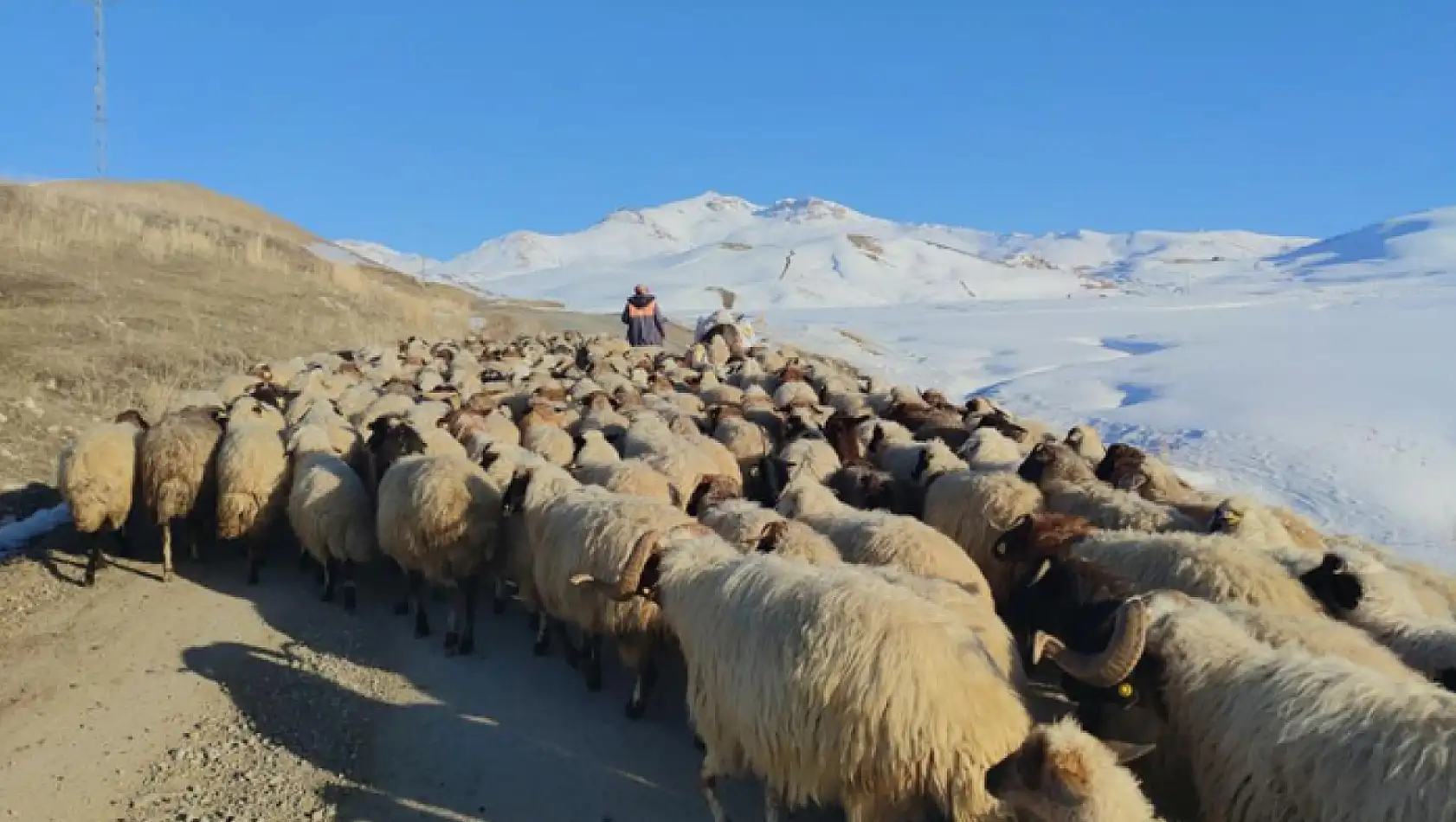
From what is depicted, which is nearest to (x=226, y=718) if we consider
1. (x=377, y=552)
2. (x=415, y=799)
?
(x=415, y=799)

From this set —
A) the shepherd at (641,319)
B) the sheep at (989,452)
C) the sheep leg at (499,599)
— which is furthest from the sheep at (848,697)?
the shepherd at (641,319)

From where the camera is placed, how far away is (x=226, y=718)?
256 inches

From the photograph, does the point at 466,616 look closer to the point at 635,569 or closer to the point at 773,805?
the point at 635,569

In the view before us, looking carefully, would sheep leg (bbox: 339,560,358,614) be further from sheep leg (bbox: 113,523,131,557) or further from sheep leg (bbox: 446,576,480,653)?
sheep leg (bbox: 113,523,131,557)

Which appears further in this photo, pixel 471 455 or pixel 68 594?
pixel 471 455

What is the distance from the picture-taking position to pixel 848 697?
14.8 ft

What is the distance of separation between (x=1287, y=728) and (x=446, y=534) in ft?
19.6

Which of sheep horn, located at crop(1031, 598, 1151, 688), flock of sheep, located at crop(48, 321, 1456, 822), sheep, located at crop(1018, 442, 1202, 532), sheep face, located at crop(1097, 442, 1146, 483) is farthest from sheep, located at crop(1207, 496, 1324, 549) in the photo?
sheep horn, located at crop(1031, 598, 1151, 688)

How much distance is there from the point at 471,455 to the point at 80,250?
20581 millimetres

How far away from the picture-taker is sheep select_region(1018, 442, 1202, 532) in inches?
303

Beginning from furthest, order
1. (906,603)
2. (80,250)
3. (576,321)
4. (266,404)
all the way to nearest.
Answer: (576,321)
(80,250)
(266,404)
(906,603)

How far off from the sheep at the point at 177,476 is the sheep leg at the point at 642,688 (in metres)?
5.11

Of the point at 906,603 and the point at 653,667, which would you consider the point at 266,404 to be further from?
the point at 906,603

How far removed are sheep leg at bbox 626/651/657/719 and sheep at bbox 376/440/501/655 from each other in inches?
68.2
